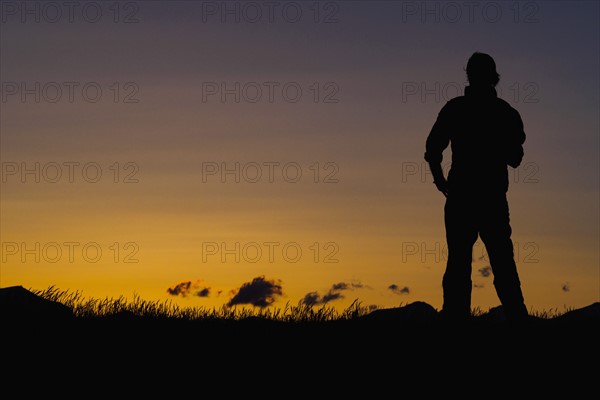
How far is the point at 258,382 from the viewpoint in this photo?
899 centimetres

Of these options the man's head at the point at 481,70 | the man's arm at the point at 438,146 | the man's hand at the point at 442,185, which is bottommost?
the man's hand at the point at 442,185

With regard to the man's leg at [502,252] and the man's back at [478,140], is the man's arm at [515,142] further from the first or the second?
the man's leg at [502,252]

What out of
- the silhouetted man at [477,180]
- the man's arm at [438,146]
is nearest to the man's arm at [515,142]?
the silhouetted man at [477,180]

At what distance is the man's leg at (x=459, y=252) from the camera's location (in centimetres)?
1129

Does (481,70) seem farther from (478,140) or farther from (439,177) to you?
(439,177)

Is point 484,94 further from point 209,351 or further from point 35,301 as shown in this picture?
point 35,301

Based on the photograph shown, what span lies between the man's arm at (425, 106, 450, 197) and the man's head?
0.56 meters

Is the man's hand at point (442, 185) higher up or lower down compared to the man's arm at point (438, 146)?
lower down

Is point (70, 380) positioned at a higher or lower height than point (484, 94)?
lower

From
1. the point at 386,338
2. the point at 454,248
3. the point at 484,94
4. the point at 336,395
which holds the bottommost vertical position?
the point at 336,395

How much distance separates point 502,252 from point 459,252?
56 centimetres

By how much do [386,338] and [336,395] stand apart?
124 inches

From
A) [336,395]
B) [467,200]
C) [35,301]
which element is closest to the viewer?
[336,395]

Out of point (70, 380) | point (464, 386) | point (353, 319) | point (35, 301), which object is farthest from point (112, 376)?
point (353, 319)
